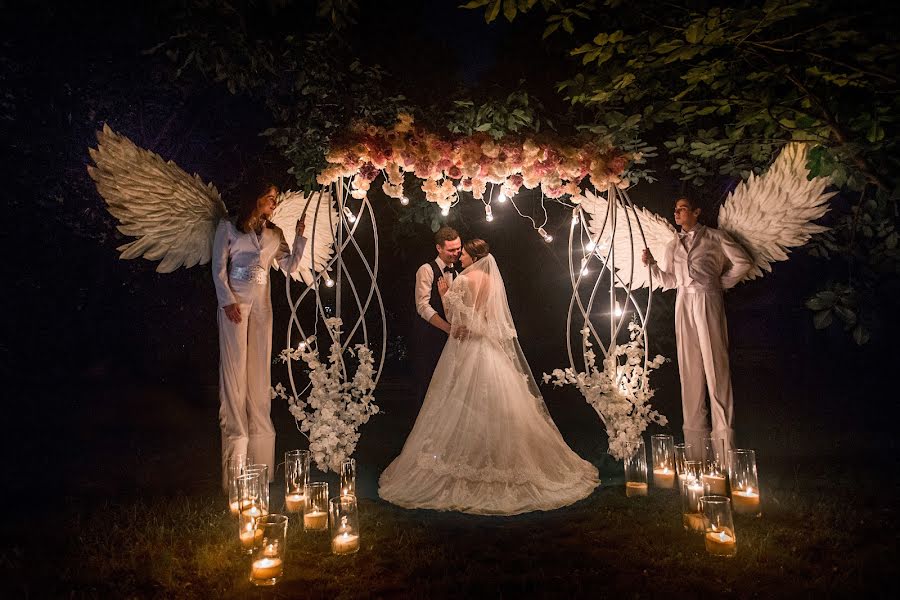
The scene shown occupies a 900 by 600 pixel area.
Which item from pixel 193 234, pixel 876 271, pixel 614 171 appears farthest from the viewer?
pixel 193 234

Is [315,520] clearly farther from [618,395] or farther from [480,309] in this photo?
[618,395]

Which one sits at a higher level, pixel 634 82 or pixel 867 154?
pixel 634 82

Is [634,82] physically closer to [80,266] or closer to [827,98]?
[827,98]

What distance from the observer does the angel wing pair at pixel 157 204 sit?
4184 millimetres

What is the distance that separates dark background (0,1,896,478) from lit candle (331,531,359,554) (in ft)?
12.4

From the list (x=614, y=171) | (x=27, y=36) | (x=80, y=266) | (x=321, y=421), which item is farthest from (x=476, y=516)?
(x=27, y=36)

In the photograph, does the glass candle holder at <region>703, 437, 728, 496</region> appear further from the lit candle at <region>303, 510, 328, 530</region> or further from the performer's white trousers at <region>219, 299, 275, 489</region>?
the performer's white trousers at <region>219, 299, 275, 489</region>

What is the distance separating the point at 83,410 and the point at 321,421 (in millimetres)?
7055

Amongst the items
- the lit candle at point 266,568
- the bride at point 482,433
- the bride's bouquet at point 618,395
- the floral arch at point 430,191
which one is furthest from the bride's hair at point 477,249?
the lit candle at point 266,568

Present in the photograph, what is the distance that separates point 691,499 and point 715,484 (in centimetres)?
42

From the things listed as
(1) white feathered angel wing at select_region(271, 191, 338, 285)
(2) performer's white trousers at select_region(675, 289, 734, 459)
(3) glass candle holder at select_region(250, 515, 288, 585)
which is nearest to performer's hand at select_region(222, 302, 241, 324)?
(1) white feathered angel wing at select_region(271, 191, 338, 285)

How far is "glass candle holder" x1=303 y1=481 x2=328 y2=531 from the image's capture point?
12.0 feet

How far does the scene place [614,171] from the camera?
4.40 metres

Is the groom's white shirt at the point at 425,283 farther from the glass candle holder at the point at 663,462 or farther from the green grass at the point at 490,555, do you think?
the glass candle holder at the point at 663,462
